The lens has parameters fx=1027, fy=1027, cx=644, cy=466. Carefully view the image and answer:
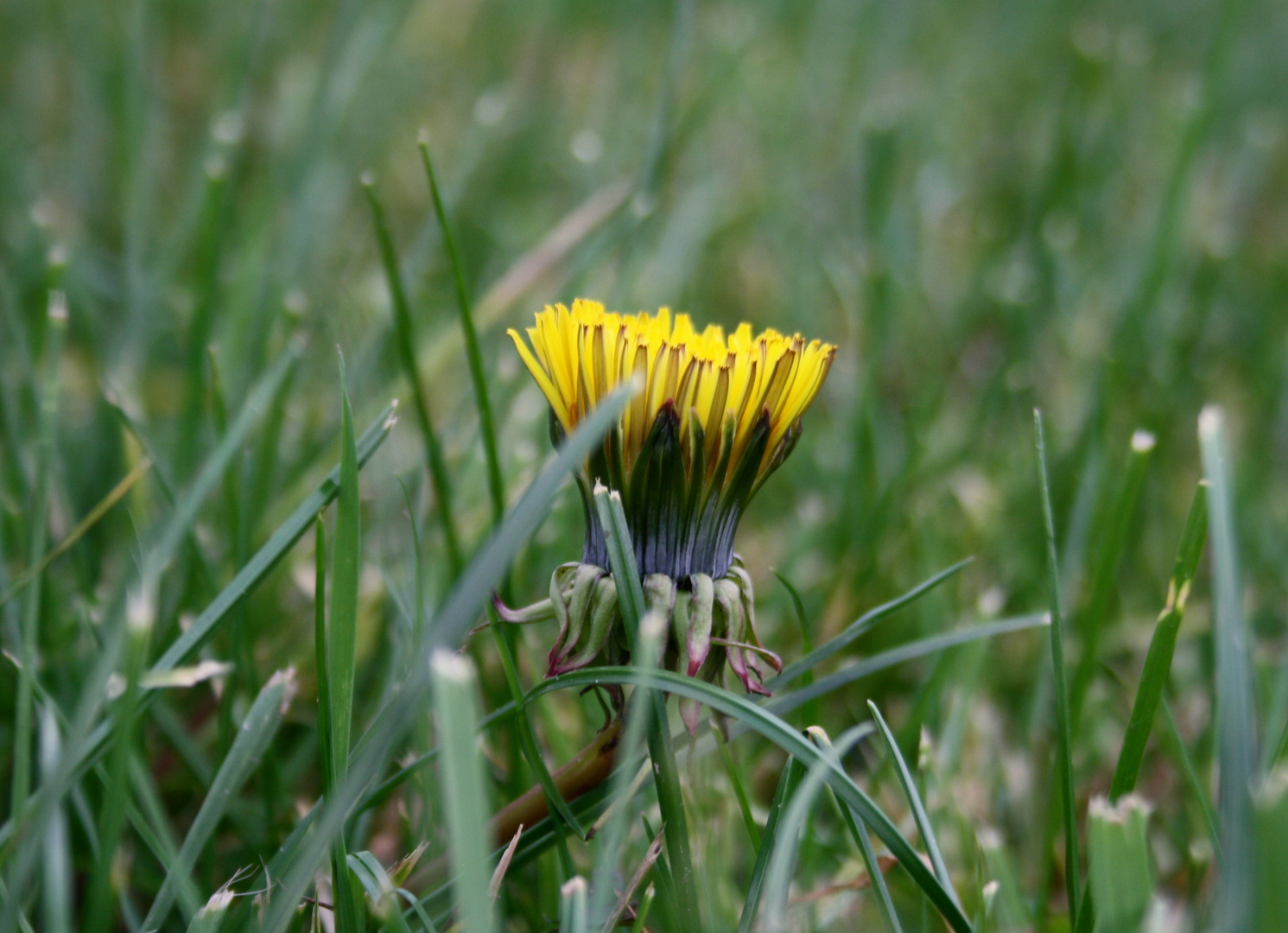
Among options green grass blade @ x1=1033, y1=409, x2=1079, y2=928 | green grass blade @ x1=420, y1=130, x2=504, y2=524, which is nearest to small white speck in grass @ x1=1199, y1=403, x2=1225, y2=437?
green grass blade @ x1=1033, y1=409, x2=1079, y2=928

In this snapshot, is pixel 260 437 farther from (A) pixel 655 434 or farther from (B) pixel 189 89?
(B) pixel 189 89

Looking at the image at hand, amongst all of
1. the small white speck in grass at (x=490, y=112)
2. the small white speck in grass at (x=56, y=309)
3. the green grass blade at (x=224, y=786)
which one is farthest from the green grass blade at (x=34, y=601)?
the small white speck in grass at (x=490, y=112)

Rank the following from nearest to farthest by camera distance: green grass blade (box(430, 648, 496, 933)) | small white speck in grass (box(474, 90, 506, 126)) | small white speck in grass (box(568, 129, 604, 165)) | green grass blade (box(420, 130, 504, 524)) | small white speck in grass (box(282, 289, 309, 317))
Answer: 1. green grass blade (box(430, 648, 496, 933))
2. green grass blade (box(420, 130, 504, 524))
3. small white speck in grass (box(282, 289, 309, 317))
4. small white speck in grass (box(474, 90, 506, 126))
5. small white speck in grass (box(568, 129, 604, 165))

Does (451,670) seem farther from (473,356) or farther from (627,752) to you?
(473,356)

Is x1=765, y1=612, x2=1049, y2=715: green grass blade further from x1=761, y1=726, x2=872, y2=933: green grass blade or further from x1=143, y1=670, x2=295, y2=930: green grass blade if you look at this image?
x1=143, y1=670, x2=295, y2=930: green grass blade

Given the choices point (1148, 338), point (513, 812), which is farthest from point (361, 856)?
point (1148, 338)

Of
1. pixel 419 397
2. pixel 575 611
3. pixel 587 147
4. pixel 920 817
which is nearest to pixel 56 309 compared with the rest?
pixel 419 397
